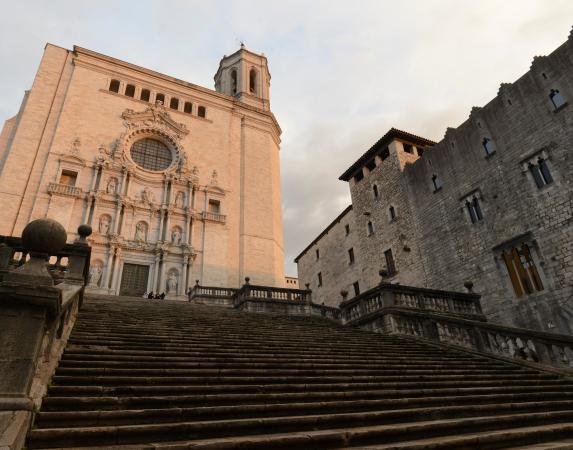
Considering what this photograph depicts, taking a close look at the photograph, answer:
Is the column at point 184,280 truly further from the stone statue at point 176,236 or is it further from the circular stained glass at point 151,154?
the circular stained glass at point 151,154

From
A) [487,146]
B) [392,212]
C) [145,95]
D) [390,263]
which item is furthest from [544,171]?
[145,95]

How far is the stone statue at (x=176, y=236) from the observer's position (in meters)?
Result: 22.7

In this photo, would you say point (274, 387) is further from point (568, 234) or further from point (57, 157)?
point (57, 157)

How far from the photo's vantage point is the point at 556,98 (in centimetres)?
1606

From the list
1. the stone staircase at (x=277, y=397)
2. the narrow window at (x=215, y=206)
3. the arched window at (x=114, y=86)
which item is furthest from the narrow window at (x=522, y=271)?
the arched window at (x=114, y=86)

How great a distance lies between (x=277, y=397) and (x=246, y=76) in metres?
35.2

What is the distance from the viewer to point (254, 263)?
81.8 feet

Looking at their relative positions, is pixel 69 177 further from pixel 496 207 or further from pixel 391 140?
pixel 496 207

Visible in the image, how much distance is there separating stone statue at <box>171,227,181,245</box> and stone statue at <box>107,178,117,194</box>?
447cm

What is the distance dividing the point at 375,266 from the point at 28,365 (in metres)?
24.2

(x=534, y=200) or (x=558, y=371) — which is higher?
(x=534, y=200)

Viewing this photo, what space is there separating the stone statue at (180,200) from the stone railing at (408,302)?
49.6 ft

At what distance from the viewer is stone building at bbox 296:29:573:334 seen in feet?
49.6

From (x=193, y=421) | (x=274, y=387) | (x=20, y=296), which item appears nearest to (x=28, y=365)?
(x=20, y=296)
